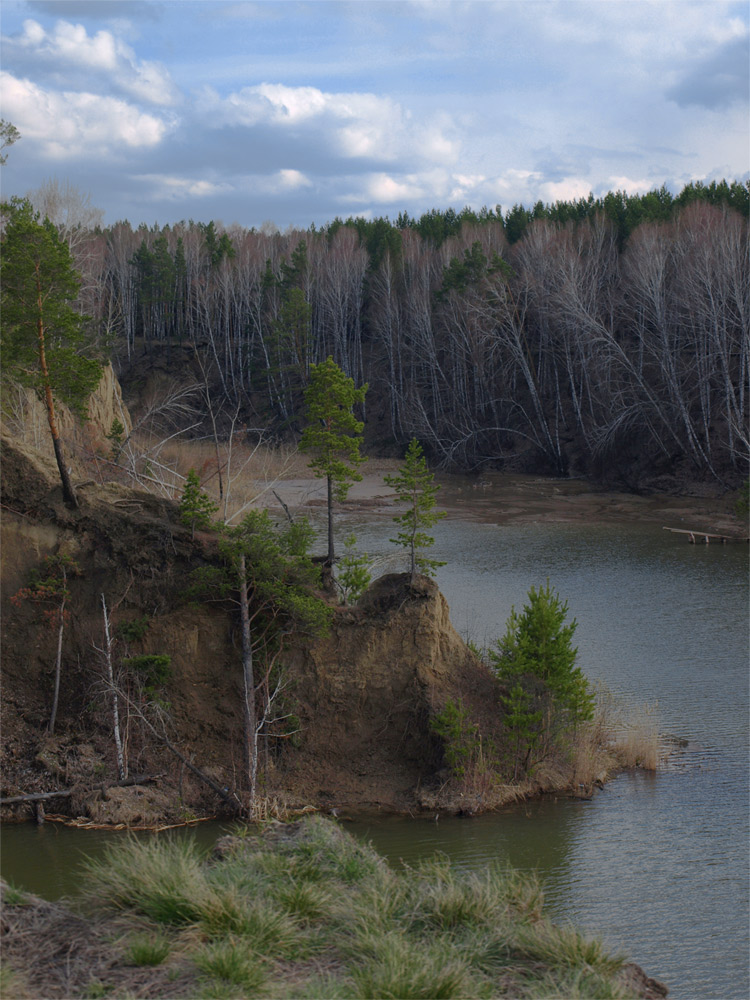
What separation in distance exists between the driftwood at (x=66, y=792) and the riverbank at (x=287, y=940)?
6862 mm

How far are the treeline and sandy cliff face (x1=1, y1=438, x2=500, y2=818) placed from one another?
2616 centimetres

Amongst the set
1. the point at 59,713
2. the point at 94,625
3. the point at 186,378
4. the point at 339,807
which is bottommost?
the point at 339,807

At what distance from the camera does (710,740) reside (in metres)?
19.9

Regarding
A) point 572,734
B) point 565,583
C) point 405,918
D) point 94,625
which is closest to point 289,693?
point 94,625

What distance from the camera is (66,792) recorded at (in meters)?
16.4

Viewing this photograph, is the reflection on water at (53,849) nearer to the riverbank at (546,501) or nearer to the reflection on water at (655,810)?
the reflection on water at (655,810)

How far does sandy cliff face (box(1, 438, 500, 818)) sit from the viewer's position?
58.1 ft

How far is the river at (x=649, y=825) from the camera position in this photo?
12.8m

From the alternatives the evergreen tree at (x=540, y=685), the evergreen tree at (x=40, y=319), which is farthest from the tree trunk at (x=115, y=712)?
the evergreen tree at (x=540, y=685)

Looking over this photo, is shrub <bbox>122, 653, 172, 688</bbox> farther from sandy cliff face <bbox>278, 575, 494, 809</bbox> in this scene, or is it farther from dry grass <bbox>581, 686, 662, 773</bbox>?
dry grass <bbox>581, 686, 662, 773</bbox>

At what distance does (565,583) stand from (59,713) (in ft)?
68.4

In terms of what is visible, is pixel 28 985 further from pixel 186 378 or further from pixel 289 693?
pixel 186 378

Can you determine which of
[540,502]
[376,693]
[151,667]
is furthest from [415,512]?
[540,502]

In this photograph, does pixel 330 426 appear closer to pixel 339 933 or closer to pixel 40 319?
pixel 40 319
